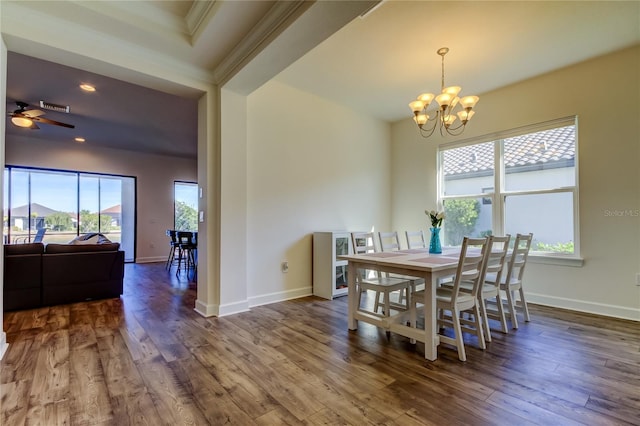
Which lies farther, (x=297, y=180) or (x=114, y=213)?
(x=114, y=213)

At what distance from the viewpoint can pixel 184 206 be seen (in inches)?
322

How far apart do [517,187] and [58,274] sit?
6.03m

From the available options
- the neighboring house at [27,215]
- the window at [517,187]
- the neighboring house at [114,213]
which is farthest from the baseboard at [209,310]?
the neighboring house at [27,215]

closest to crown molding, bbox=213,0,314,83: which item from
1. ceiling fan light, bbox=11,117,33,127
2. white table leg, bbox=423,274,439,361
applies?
white table leg, bbox=423,274,439,361

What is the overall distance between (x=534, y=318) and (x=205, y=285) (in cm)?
358

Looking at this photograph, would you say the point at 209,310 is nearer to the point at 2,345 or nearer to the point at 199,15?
the point at 2,345

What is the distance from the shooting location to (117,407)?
1626 millimetres

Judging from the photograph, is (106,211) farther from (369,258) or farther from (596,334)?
(596,334)

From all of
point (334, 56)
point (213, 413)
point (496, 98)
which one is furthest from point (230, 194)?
point (496, 98)

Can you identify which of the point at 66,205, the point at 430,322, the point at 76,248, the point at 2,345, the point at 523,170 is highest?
the point at 523,170

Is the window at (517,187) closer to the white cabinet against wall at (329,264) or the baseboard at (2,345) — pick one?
the white cabinet against wall at (329,264)

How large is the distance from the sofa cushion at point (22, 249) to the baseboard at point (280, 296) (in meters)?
2.61

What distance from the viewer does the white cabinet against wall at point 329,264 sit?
3922 millimetres

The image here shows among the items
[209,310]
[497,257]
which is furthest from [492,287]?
[209,310]
